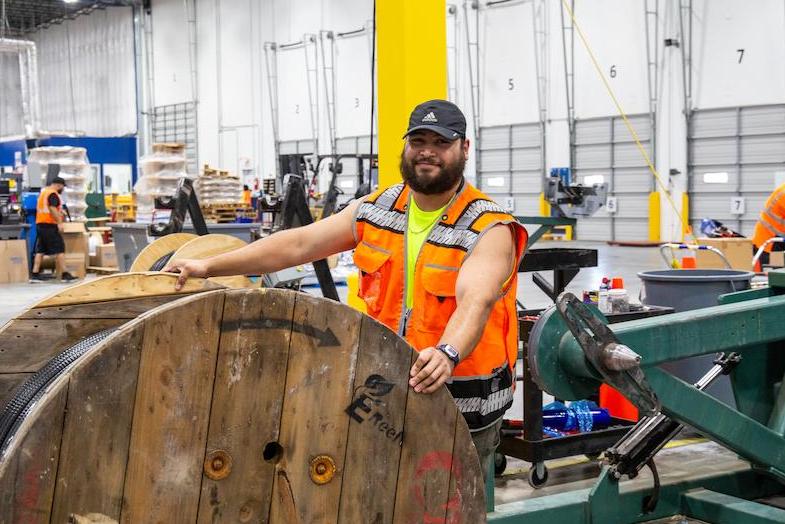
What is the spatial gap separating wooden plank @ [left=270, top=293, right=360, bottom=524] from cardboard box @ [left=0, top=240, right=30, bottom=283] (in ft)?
49.2

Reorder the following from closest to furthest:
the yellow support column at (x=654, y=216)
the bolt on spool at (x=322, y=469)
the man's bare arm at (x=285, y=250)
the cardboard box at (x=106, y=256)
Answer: the bolt on spool at (x=322, y=469)
the man's bare arm at (x=285, y=250)
the cardboard box at (x=106, y=256)
the yellow support column at (x=654, y=216)

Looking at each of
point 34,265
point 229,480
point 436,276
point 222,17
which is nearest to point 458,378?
point 436,276

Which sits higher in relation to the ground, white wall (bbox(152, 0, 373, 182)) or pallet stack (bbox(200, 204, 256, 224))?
white wall (bbox(152, 0, 373, 182))

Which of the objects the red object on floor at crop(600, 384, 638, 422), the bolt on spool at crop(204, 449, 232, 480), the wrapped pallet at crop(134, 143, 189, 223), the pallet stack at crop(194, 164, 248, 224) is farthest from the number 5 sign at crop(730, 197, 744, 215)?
the bolt on spool at crop(204, 449, 232, 480)

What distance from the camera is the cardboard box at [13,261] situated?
51.9 ft

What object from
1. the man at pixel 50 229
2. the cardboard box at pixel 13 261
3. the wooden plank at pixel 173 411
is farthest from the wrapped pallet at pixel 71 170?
the wooden plank at pixel 173 411

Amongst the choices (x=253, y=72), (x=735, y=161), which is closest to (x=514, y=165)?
(x=735, y=161)

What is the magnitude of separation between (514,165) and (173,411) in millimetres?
23540

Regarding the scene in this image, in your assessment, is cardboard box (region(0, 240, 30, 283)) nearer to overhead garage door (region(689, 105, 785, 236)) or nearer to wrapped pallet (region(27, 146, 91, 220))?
wrapped pallet (region(27, 146, 91, 220))

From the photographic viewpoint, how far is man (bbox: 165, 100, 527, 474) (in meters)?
2.92

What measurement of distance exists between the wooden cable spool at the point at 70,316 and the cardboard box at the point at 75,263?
14138 mm

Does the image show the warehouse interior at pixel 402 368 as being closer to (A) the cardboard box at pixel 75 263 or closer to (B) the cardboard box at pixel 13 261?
(B) the cardboard box at pixel 13 261

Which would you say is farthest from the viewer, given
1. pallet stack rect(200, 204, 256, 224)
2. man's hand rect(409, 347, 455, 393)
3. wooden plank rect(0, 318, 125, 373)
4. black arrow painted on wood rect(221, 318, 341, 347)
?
pallet stack rect(200, 204, 256, 224)

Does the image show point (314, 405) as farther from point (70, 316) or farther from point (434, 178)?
point (70, 316)
